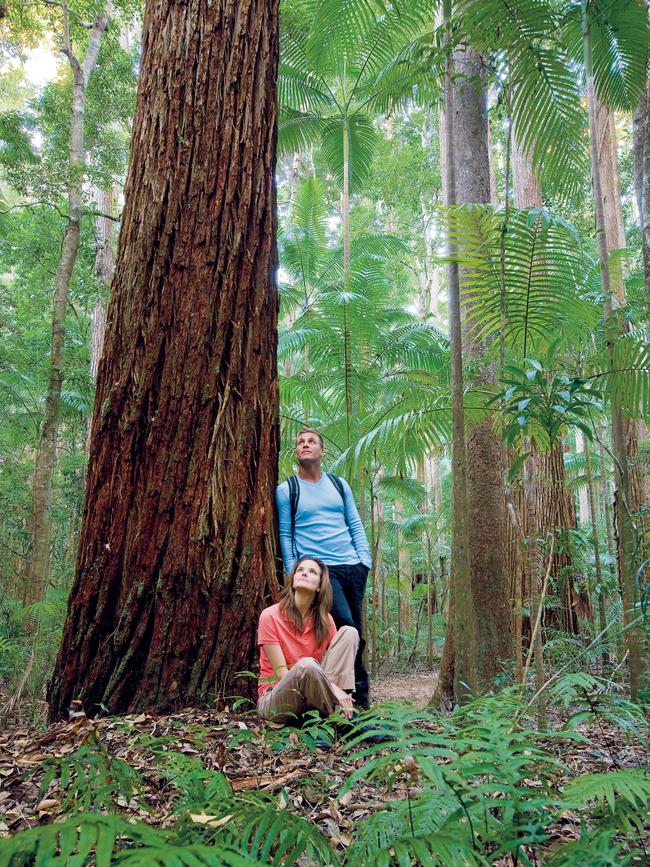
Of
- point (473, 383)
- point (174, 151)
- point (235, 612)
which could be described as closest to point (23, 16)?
point (174, 151)

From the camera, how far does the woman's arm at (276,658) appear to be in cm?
287

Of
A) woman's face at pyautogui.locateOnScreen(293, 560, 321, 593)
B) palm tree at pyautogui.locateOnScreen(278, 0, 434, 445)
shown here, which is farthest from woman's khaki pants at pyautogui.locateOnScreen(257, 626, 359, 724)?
palm tree at pyautogui.locateOnScreen(278, 0, 434, 445)

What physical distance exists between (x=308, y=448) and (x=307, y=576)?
976mm

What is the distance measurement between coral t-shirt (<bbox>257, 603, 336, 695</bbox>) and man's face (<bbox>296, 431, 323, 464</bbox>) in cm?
105

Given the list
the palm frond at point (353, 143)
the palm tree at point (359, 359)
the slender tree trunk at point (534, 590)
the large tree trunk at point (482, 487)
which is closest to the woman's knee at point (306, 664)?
the slender tree trunk at point (534, 590)

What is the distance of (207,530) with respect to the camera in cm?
311

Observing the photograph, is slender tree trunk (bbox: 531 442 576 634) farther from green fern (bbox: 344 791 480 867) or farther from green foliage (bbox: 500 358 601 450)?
green fern (bbox: 344 791 480 867)

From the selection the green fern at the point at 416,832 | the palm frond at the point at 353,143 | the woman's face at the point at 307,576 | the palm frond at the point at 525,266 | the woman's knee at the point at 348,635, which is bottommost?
the green fern at the point at 416,832

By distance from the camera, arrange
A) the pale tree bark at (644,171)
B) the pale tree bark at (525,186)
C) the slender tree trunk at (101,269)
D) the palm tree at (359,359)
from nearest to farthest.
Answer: the pale tree bark at (644,171)
the palm tree at (359,359)
the pale tree bark at (525,186)
the slender tree trunk at (101,269)

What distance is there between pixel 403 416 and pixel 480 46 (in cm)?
249

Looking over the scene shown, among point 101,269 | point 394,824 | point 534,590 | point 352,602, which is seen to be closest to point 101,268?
point 101,269

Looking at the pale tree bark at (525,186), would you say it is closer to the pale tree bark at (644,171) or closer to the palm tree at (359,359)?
the palm tree at (359,359)

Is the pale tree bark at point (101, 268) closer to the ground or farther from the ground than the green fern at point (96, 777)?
farther from the ground

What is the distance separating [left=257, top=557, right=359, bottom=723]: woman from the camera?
2725 millimetres
